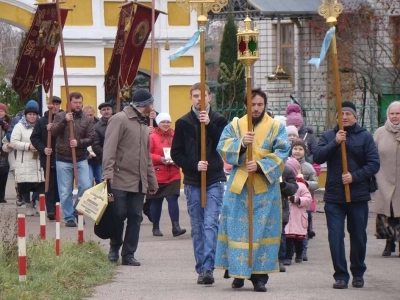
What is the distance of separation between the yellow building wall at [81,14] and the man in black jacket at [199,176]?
10229mm

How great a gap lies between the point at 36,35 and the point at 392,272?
6.34 m

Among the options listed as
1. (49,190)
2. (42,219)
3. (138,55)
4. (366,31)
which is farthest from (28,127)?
(366,31)

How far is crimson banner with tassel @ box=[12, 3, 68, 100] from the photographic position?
16.4m

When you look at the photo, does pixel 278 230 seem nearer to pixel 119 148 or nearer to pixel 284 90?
pixel 119 148

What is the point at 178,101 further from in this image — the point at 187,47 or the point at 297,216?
the point at 187,47

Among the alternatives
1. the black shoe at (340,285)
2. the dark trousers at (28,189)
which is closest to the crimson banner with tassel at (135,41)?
the dark trousers at (28,189)

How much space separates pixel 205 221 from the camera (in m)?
11.2

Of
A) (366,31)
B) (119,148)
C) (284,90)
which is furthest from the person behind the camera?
(284,90)

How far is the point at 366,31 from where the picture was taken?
92.5 feet

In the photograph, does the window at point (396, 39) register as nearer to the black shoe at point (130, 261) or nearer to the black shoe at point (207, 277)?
the black shoe at point (130, 261)

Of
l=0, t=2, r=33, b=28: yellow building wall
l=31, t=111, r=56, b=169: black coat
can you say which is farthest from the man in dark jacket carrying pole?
l=0, t=2, r=33, b=28: yellow building wall

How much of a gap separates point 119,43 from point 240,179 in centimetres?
602

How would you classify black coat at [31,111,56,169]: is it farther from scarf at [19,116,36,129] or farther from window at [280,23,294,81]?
window at [280,23,294,81]

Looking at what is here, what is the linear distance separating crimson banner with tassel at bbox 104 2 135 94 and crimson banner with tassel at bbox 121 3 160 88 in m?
0.12
